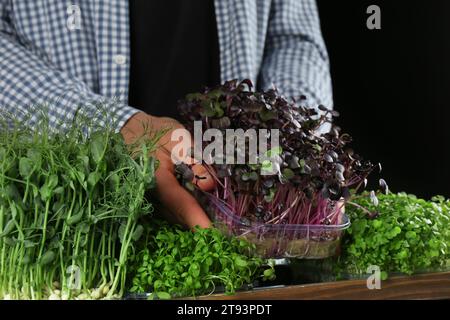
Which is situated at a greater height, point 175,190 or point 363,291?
point 175,190

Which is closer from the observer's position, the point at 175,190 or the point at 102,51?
the point at 175,190

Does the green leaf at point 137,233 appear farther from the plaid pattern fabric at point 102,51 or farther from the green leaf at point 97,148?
the plaid pattern fabric at point 102,51

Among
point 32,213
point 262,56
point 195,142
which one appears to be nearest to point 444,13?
point 262,56

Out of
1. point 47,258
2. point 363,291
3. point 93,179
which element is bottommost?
point 363,291

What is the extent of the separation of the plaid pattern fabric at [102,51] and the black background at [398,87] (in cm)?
74

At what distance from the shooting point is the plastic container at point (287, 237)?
1292 mm

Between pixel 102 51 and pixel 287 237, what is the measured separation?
3.23ft

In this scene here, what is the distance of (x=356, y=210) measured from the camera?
149cm

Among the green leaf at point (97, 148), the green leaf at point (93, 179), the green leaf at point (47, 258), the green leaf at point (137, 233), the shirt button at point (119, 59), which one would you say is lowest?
the green leaf at point (47, 258)

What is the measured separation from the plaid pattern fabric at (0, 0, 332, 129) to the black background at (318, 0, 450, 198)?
29.3 inches

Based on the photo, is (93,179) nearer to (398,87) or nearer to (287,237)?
(287,237)

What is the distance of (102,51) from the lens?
204cm

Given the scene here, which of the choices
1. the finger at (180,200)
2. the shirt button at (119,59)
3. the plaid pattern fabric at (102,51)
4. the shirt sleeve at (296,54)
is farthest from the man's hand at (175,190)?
the shirt sleeve at (296,54)

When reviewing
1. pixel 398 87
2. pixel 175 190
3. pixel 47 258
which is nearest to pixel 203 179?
pixel 175 190
